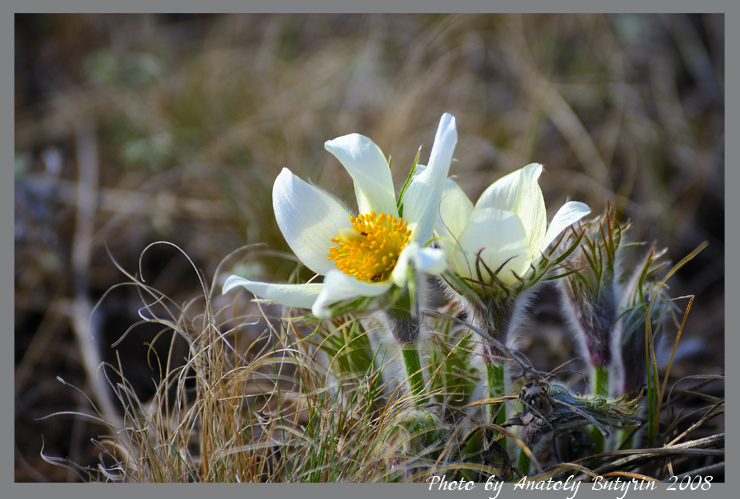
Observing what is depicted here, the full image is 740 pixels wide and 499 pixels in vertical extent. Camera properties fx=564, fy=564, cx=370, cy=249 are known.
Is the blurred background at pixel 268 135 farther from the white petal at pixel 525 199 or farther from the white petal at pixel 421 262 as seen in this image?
the white petal at pixel 421 262

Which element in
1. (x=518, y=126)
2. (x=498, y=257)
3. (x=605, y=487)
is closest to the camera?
(x=498, y=257)

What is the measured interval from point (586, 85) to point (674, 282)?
3.64ft

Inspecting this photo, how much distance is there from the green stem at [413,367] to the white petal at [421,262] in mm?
179

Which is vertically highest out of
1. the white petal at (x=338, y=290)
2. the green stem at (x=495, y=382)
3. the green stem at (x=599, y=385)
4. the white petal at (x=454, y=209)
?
the white petal at (x=454, y=209)

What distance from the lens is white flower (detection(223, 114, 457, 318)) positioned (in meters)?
0.91

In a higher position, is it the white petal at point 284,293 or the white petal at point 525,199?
the white petal at point 525,199

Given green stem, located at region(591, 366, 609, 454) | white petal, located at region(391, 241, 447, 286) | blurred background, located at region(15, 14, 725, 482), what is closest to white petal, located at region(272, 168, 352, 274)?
white petal, located at region(391, 241, 447, 286)

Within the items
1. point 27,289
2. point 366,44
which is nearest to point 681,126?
point 366,44

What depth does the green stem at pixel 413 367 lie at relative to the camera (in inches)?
39.9

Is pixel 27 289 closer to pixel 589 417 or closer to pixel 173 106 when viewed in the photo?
pixel 173 106

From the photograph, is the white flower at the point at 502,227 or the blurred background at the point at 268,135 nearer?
the white flower at the point at 502,227

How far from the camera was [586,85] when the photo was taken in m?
2.70

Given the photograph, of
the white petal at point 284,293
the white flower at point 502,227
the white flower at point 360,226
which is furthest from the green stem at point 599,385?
the white petal at point 284,293

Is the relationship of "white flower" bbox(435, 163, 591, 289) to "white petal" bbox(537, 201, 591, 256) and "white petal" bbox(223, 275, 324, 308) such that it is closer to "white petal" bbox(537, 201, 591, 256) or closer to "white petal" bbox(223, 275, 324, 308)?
"white petal" bbox(537, 201, 591, 256)
